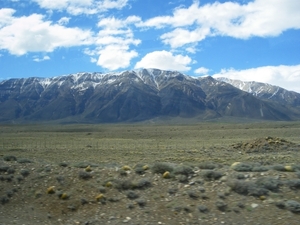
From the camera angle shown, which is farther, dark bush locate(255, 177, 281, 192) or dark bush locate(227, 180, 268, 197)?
dark bush locate(255, 177, 281, 192)

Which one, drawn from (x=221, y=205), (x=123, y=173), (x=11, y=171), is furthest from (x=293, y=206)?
(x=11, y=171)

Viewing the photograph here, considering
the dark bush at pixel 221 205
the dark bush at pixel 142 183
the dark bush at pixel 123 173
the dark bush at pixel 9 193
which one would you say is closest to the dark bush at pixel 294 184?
the dark bush at pixel 221 205

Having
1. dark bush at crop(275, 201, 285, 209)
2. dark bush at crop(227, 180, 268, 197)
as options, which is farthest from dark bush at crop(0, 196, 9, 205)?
dark bush at crop(275, 201, 285, 209)

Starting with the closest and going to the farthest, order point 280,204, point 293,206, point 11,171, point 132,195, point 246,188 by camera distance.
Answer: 1. point 293,206
2. point 280,204
3. point 246,188
4. point 132,195
5. point 11,171

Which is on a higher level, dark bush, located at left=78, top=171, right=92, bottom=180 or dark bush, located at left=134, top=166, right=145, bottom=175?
dark bush, located at left=134, top=166, right=145, bottom=175

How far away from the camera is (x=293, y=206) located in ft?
33.6

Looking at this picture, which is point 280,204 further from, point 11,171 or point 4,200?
point 11,171

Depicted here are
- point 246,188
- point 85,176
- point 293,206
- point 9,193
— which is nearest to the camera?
point 293,206

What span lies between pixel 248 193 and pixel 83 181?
20.8 feet

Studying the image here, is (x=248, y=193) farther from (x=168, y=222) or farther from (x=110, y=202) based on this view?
(x=110, y=202)

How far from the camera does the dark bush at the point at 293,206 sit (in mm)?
10125

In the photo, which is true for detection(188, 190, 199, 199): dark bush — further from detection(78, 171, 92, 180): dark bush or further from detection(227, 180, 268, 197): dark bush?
detection(78, 171, 92, 180): dark bush

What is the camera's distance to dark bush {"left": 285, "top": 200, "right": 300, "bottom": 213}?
10125 millimetres

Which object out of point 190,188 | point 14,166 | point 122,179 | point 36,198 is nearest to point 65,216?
point 36,198
